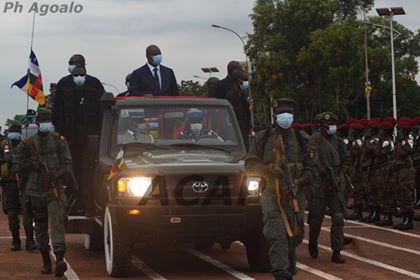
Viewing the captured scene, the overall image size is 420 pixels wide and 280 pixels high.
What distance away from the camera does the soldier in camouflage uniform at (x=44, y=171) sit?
9.99m

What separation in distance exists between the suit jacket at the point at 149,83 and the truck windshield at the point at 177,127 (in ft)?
5.63

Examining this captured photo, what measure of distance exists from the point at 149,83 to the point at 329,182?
3.06 m

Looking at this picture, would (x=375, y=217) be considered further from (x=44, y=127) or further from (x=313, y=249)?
(x=44, y=127)

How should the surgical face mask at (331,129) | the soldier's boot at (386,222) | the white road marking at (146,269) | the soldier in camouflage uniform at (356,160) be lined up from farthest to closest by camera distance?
1. the soldier in camouflage uniform at (356,160)
2. the soldier's boot at (386,222)
3. the surgical face mask at (331,129)
4. the white road marking at (146,269)

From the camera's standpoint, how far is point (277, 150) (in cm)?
855

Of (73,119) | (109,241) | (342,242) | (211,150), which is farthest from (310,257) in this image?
(73,119)

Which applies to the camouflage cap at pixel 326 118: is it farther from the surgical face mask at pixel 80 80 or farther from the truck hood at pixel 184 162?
the surgical face mask at pixel 80 80

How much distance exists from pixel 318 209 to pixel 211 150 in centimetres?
189

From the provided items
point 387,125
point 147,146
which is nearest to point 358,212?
point 387,125

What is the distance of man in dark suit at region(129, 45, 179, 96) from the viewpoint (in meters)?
12.4

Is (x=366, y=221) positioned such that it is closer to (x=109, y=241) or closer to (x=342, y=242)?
(x=342, y=242)

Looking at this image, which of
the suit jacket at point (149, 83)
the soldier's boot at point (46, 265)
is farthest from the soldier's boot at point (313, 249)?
the soldier's boot at point (46, 265)

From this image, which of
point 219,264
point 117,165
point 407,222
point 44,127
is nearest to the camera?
point 117,165

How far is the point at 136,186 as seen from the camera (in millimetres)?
9211
